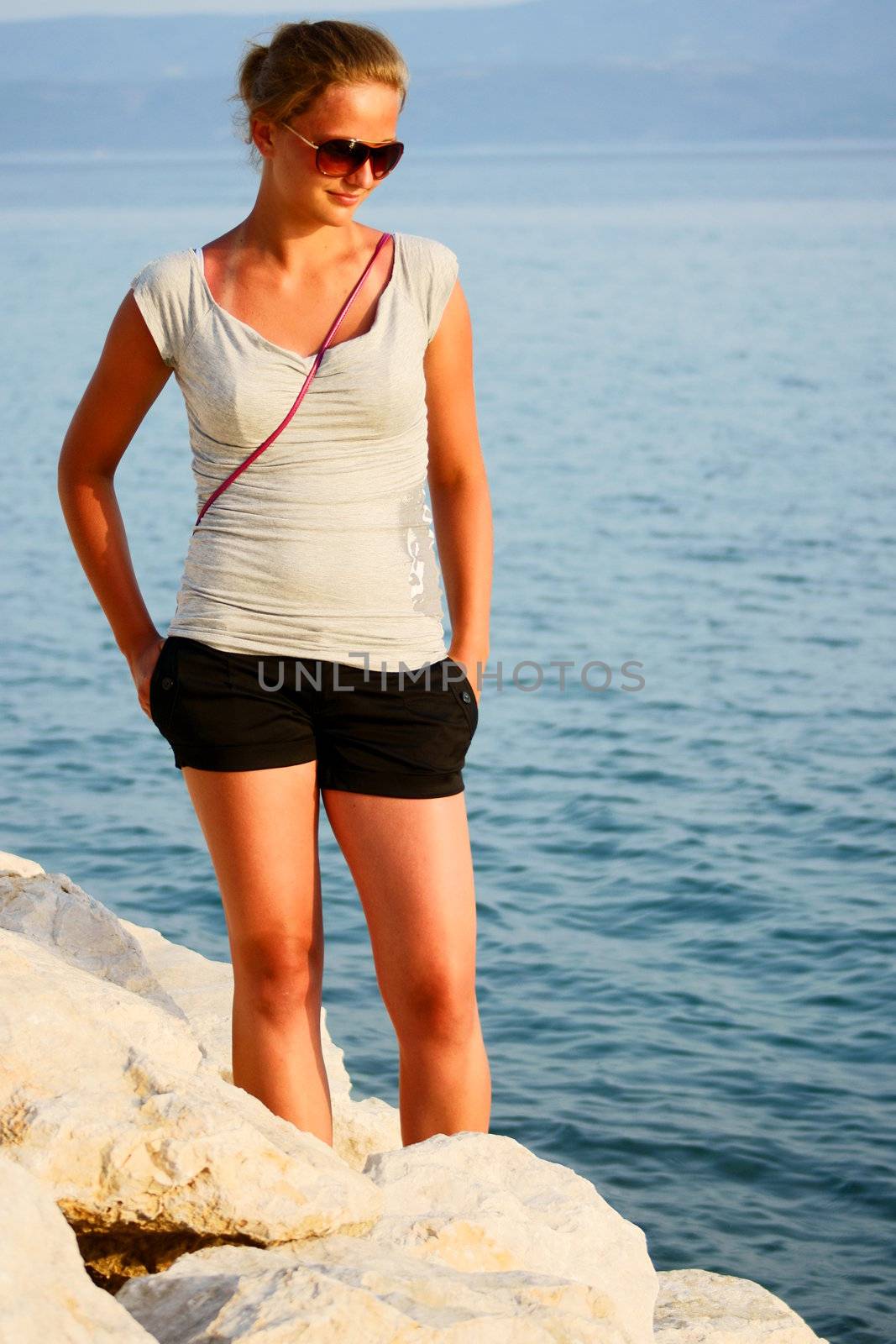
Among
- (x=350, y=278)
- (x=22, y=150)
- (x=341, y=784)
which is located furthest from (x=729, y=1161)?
(x=22, y=150)

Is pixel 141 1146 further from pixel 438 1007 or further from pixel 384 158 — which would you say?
pixel 384 158

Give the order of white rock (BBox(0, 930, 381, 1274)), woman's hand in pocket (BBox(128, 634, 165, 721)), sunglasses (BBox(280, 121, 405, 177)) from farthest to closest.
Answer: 1. woman's hand in pocket (BBox(128, 634, 165, 721))
2. sunglasses (BBox(280, 121, 405, 177))
3. white rock (BBox(0, 930, 381, 1274))

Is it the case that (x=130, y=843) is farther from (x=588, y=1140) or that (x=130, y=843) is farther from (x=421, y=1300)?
(x=421, y=1300)

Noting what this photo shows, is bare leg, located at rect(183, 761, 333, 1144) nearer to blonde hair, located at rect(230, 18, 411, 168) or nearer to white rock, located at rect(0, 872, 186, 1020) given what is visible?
white rock, located at rect(0, 872, 186, 1020)

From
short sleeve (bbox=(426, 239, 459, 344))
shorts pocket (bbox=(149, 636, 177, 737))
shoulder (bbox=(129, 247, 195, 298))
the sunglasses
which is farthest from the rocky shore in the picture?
the sunglasses

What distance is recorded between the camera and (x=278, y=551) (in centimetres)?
261

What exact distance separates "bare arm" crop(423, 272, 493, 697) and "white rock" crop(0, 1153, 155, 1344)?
1234 mm

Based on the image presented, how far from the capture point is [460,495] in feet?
9.69

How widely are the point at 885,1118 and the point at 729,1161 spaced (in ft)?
→ 1.92

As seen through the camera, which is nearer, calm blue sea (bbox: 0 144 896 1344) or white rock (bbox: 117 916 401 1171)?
white rock (bbox: 117 916 401 1171)

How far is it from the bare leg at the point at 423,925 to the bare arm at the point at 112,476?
1.42 ft

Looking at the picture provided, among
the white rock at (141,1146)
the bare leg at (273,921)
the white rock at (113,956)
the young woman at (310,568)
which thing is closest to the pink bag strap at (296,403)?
the young woman at (310,568)

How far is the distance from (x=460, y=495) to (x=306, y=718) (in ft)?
1.85

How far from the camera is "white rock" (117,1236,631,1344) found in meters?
1.96
